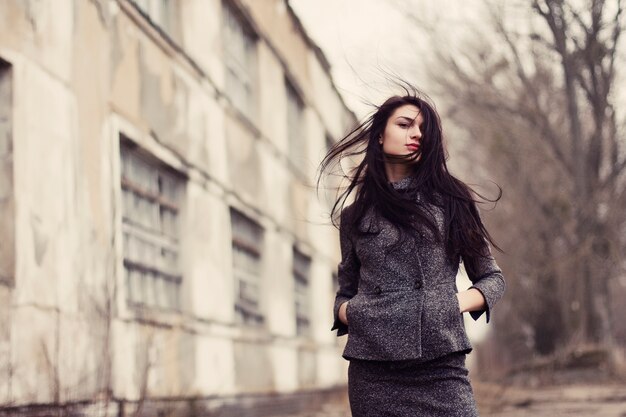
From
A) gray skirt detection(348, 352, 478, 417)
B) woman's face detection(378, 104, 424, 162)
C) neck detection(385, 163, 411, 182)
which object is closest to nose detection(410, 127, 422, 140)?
woman's face detection(378, 104, 424, 162)

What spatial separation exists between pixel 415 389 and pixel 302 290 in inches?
510

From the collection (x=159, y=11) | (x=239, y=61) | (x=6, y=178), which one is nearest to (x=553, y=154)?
(x=239, y=61)

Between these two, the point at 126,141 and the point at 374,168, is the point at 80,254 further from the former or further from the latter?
the point at 374,168

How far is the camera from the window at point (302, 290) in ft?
52.2

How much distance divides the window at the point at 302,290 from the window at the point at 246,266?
2.57 metres

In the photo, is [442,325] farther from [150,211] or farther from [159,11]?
[159,11]

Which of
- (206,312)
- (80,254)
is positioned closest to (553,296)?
(206,312)

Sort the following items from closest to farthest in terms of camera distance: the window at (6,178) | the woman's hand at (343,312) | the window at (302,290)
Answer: the woman's hand at (343,312)
the window at (6,178)
the window at (302,290)

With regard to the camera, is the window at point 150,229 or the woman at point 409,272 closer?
the woman at point 409,272

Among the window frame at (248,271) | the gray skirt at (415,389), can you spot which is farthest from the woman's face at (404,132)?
the window frame at (248,271)

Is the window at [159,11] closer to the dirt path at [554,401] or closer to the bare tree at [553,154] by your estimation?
the dirt path at [554,401]

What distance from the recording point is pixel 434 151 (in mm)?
3646

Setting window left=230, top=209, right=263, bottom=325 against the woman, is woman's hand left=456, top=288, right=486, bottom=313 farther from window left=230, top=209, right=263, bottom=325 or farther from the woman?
window left=230, top=209, right=263, bottom=325

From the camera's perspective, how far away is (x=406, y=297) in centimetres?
348
